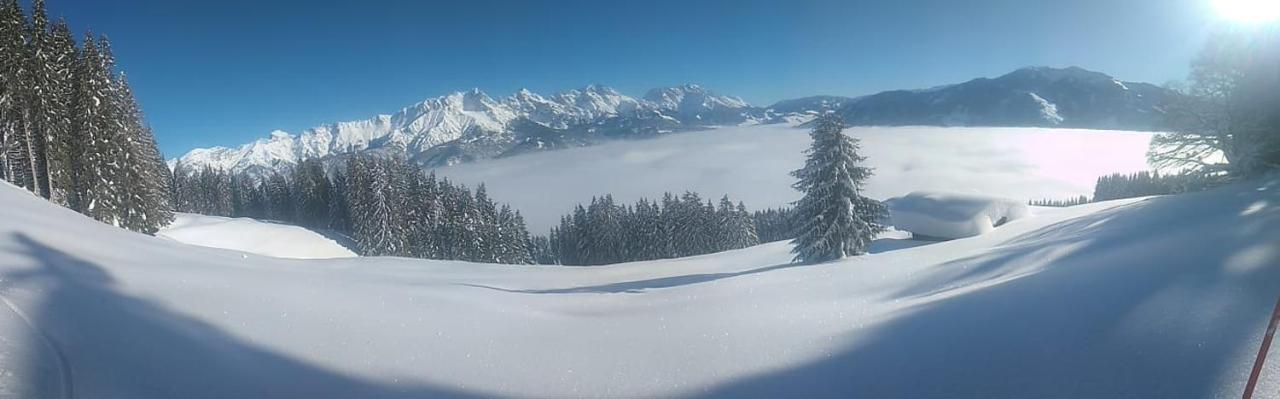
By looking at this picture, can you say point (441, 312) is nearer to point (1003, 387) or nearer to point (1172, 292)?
point (1003, 387)

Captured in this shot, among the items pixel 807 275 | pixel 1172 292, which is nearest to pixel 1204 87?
pixel 807 275

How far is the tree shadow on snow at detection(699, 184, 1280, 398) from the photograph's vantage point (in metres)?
4.40

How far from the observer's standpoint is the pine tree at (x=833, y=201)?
23.5 metres

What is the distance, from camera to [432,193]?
55594mm

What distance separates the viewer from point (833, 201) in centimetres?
2380

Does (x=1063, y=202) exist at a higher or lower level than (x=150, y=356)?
lower

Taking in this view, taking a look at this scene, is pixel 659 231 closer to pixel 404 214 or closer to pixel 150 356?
pixel 404 214

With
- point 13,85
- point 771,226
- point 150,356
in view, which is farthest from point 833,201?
point 771,226

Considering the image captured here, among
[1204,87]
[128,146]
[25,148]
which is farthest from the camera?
[128,146]

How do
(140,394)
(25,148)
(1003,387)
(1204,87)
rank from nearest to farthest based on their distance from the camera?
(140,394), (1003,387), (1204,87), (25,148)

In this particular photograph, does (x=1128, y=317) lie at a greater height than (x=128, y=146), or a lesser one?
lesser

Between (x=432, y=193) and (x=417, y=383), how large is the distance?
5417cm

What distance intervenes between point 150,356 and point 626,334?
568cm

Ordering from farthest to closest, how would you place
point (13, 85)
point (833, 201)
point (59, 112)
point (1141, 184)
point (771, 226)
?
point (771, 226) → point (1141, 184) → point (59, 112) → point (833, 201) → point (13, 85)
